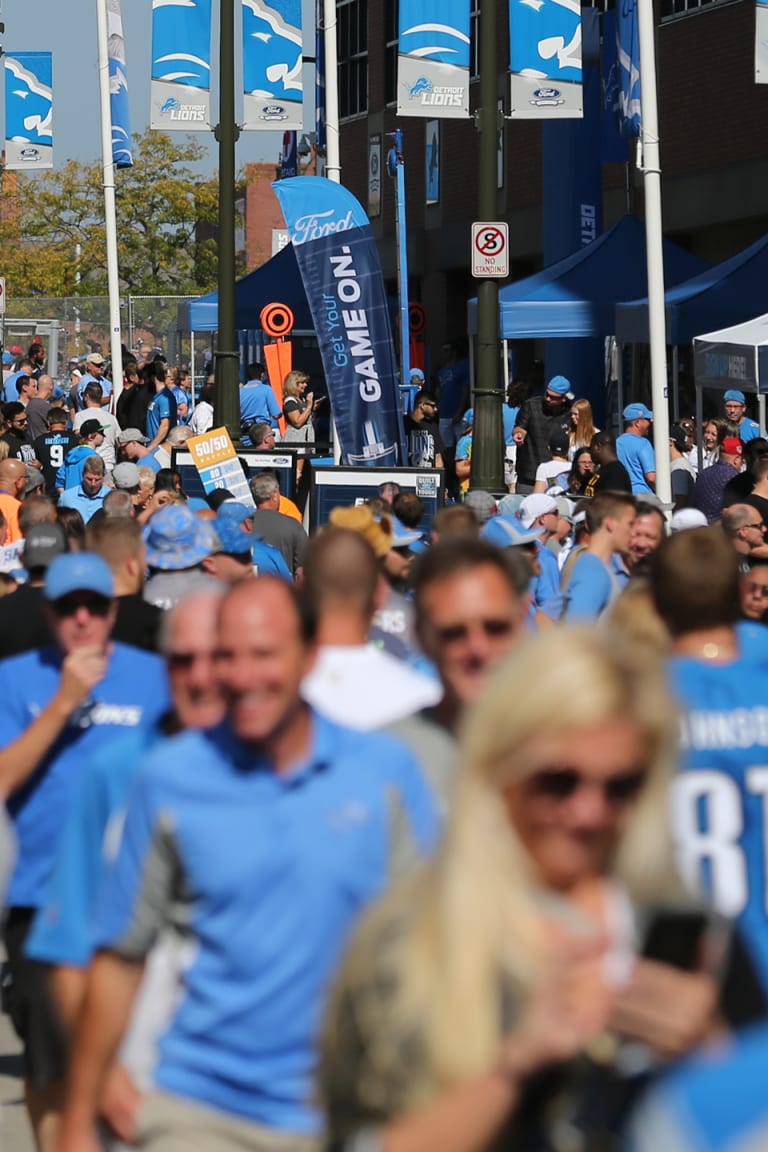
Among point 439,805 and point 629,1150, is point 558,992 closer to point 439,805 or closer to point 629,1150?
point 629,1150

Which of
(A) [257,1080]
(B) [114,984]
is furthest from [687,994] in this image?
(B) [114,984]

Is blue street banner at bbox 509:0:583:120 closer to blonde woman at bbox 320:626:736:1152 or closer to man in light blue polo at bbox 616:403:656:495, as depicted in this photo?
man in light blue polo at bbox 616:403:656:495

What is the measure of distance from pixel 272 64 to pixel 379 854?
72.6 ft

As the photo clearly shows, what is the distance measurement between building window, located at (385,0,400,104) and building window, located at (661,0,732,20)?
12953mm

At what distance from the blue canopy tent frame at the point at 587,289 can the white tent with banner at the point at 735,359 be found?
600 centimetres

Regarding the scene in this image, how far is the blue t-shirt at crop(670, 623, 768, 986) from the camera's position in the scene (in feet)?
14.7

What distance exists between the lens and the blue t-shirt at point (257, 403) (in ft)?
90.2

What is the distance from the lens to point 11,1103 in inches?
305

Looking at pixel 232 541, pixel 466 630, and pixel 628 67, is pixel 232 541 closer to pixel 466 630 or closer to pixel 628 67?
pixel 466 630

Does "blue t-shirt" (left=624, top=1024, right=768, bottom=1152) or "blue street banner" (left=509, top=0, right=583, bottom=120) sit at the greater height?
"blue street banner" (left=509, top=0, right=583, bottom=120)

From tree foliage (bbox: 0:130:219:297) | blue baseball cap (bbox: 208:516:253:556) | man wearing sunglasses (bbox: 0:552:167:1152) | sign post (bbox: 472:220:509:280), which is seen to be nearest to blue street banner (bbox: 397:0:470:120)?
sign post (bbox: 472:220:509:280)

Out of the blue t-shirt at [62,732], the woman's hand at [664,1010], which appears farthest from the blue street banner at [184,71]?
the woman's hand at [664,1010]

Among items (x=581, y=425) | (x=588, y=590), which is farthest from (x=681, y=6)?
(x=588, y=590)

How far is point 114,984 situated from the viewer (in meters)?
4.03
